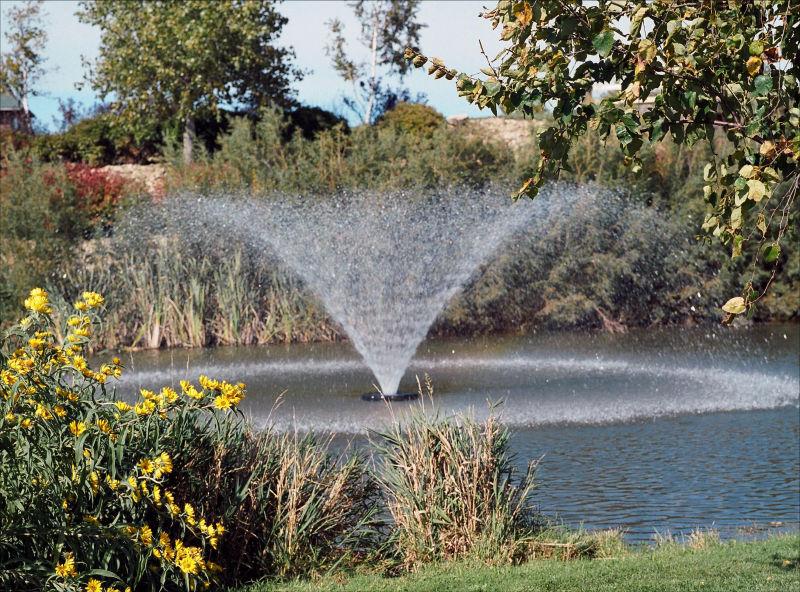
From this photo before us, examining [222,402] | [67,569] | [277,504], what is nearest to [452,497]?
[277,504]

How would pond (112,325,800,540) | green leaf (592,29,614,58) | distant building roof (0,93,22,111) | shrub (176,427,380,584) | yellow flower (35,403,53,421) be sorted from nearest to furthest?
green leaf (592,29,614,58), yellow flower (35,403,53,421), shrub (176,427,380,584), pond (112,325,800,540), distant building roof (0,93,22,111)

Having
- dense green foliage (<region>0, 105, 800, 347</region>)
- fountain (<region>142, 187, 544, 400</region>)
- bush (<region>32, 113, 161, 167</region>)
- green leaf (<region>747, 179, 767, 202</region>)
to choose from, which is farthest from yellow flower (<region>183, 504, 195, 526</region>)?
bush (<region>32, 113, 161, 167</region>)

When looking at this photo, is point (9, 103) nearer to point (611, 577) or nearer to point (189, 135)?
point (189, 135)

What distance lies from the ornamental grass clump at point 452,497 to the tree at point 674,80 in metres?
2.52

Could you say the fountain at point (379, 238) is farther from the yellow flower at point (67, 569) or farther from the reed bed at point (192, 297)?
the yellow flower at point (67, 569)

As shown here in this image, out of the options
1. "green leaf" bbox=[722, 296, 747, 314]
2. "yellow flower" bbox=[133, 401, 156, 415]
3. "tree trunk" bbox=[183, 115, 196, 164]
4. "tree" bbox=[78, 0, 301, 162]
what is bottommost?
"yellow flower" bbox=[133, 401, 156, 415]

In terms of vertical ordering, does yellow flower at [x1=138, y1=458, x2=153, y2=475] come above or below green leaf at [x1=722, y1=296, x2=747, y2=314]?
below

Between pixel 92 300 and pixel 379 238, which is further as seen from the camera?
pixel 379 238

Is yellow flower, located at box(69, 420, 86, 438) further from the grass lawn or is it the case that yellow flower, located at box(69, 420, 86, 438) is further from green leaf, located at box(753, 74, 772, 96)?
green leaf, located at box(753, 74, 772, 96)

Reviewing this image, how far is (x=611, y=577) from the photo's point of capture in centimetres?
634

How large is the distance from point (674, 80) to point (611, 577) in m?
3.14

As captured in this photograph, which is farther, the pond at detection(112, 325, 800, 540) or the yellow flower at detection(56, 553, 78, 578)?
the pond at detection(112, 325, 800, 540)

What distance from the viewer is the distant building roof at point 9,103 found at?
151ft

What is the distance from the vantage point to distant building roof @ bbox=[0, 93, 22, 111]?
45875mm
